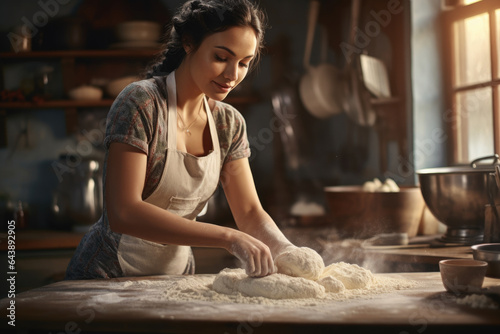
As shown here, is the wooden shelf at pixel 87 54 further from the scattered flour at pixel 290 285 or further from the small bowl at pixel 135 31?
the scattered flour at pixel 290 285

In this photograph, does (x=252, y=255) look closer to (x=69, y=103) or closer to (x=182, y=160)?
(x=182, y=160)

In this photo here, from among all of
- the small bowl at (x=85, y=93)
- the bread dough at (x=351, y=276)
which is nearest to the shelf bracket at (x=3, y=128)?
the small bowl at (x=85, y=93)

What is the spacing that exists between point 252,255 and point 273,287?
109 mm

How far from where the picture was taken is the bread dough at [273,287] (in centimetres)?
137

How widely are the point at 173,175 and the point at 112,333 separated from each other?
623 mm

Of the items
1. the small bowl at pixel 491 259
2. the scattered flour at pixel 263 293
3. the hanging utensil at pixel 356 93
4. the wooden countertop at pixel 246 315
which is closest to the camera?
the wooden countertop at pixel 246 315

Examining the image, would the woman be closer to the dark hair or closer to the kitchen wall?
the dark hair

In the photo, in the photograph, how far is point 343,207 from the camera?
8.42 ft

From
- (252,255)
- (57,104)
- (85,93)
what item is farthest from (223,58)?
(57,104)

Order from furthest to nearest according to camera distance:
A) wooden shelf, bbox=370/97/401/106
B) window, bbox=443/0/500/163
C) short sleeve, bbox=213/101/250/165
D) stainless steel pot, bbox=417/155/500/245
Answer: wooden shelf, bbox=370/97/401/106
window, bbox=443/0/500/163
stainless steel pot, bbox=417/155/500/245
short sleeve, bbox=213/101/250/165

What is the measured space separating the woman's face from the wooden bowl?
1.12 meters

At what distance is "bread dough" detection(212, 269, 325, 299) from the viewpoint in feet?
4.50

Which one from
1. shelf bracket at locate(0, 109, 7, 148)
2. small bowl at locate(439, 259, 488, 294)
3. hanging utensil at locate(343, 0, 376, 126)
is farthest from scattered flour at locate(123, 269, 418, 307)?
shelf bracket at locate(0, 109, 7, 148)

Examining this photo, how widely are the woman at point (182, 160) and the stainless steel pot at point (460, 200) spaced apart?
A: 35.8 inches
